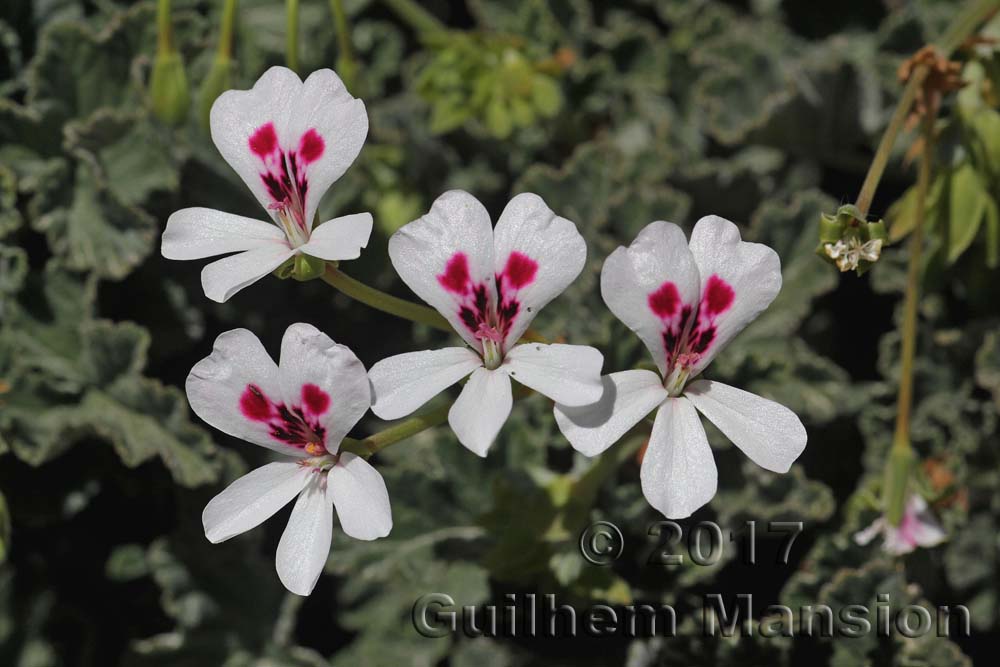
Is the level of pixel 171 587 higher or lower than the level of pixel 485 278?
lower

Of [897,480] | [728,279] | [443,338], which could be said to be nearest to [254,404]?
[728,279]

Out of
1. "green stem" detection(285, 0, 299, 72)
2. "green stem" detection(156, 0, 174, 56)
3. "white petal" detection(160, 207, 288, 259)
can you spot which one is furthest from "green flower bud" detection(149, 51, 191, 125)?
"white petal" detection(160, 207, 288, 259)

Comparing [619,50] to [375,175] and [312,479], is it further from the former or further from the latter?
[312,479]

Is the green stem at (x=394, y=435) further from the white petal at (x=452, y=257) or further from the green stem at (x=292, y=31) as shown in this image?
the green stem at (x=292, y=31)

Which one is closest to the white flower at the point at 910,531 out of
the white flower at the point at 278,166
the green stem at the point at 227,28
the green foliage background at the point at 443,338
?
the green foliage background at the point at 443,338

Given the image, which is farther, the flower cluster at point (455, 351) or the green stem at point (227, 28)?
the green stem at point (227, 28)

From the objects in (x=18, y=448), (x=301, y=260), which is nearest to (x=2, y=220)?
(x=18, y=448)

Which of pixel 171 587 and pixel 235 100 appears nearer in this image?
pixel 235 100

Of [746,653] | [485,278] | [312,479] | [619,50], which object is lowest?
[746,653]
